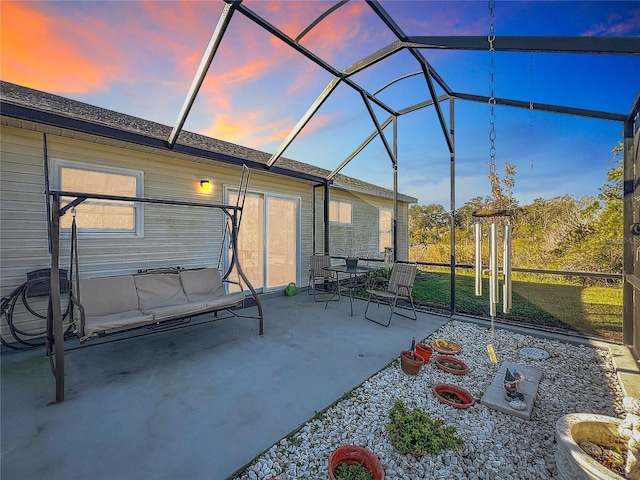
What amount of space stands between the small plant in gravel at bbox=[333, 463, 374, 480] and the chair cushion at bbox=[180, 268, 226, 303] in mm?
3243

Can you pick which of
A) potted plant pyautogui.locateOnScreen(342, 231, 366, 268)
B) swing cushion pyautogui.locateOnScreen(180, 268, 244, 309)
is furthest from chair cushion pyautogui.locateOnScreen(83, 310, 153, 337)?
potted plant pyautogui.locateOnScreen(342, 231, 366, 268)

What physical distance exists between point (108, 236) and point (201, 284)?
5.07 ft

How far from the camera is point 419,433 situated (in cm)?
204

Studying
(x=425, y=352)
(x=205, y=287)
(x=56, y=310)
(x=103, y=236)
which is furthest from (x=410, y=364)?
(x=103, y=236)

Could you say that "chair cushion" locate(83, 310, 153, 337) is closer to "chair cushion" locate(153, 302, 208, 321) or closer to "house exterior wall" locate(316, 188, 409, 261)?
"chair cushion" locate(153, 302, 208, 321)

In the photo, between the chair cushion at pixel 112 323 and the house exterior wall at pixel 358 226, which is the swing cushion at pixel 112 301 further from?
the house exterior wall at pixel 358 226

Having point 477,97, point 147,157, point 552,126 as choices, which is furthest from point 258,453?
point 552,126

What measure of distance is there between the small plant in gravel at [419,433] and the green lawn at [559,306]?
3.53m

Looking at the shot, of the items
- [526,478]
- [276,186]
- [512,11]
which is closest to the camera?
[526,478]

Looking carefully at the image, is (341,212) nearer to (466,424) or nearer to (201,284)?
(201,284)

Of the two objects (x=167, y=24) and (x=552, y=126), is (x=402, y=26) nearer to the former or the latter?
(x=167, y=24)

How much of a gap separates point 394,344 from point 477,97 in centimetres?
424

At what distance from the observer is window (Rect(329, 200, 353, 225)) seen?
849 centimetres

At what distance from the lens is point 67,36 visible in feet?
11.9
